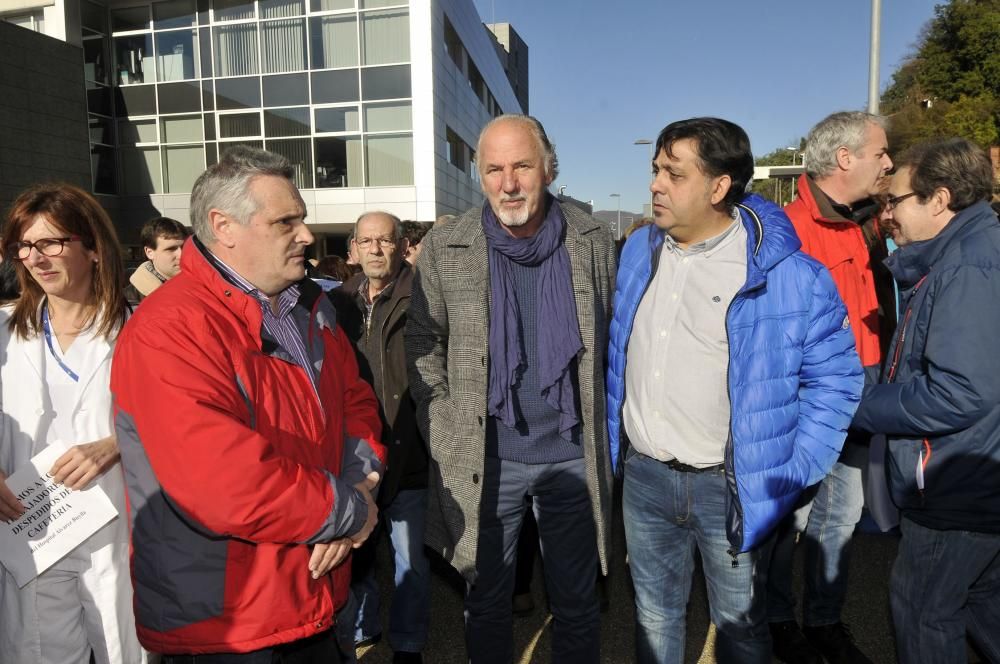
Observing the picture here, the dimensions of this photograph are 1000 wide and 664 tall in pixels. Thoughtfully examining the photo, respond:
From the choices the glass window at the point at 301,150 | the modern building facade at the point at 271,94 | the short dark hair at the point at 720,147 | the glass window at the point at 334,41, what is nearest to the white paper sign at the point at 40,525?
the short dark hair at the point at 720,147

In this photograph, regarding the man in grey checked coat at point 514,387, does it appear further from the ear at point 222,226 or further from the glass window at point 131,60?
the glass window at point 131,60

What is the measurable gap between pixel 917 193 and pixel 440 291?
1809 mm

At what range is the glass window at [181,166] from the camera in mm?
19750

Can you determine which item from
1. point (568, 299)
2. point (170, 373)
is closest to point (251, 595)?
point (170, 373)

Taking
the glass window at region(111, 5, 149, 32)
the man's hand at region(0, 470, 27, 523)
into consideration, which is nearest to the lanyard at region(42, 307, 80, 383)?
the man's hand at region(0, 470, 27, 523)

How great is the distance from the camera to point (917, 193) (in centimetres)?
245

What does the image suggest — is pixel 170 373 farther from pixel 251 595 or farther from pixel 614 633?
pixel 614 633

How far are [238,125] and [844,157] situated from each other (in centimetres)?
1920

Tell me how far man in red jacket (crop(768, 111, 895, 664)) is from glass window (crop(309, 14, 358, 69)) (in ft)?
56.7

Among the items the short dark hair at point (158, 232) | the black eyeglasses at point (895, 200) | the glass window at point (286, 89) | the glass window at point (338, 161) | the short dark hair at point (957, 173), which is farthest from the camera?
the glass window at point (338, 161)

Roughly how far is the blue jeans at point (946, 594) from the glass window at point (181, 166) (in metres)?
20.8

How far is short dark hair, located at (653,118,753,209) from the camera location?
2.29 meters

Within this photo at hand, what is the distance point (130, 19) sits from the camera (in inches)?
790

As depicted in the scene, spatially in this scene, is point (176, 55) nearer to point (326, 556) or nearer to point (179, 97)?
point (179, 97)
